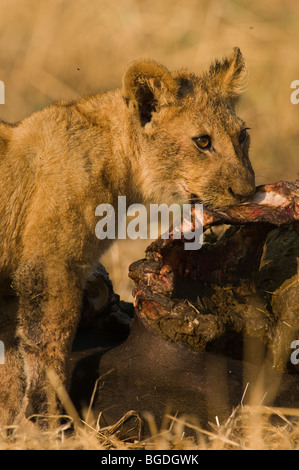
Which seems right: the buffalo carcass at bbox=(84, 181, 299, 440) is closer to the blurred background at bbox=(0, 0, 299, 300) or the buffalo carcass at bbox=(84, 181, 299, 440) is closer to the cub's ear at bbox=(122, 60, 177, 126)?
the cub's ear at bbox=(122, 60, 177, 126)

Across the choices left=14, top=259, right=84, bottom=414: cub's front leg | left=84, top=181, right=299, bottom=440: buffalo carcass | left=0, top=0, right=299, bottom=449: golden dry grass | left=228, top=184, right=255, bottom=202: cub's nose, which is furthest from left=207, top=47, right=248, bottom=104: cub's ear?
left=0, top=0, right=299, bottom=449: golden dry grass

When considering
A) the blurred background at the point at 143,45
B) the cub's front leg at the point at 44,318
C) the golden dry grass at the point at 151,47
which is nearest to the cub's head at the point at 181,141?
the cub's front leg at the point at 44,318

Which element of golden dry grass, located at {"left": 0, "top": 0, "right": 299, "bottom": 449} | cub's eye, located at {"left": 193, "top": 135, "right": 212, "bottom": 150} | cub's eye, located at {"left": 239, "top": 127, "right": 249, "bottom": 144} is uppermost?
golden dry grass, located at {"left": 0, "top": 0, "right": 299, "bottom": 449}

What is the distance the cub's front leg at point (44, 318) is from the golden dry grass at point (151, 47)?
4.28 meters

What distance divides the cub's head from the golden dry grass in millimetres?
3620

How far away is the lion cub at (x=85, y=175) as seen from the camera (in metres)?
3.12

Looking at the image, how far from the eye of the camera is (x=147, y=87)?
11.4ft

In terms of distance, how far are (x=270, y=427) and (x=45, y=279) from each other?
3.57 feet

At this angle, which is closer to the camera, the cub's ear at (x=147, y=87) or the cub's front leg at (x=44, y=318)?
the cub's front leg at (x=44, y=318)

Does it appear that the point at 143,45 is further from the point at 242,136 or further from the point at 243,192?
the point at 243,192

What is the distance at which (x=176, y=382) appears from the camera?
302cm

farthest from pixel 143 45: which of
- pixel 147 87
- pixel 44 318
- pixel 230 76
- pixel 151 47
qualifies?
pixel 44 318

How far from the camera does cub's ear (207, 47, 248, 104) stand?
12.8 ft

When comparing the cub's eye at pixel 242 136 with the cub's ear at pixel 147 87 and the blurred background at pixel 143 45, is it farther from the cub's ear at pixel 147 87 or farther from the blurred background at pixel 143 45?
the blurred background at pixel 143 45
